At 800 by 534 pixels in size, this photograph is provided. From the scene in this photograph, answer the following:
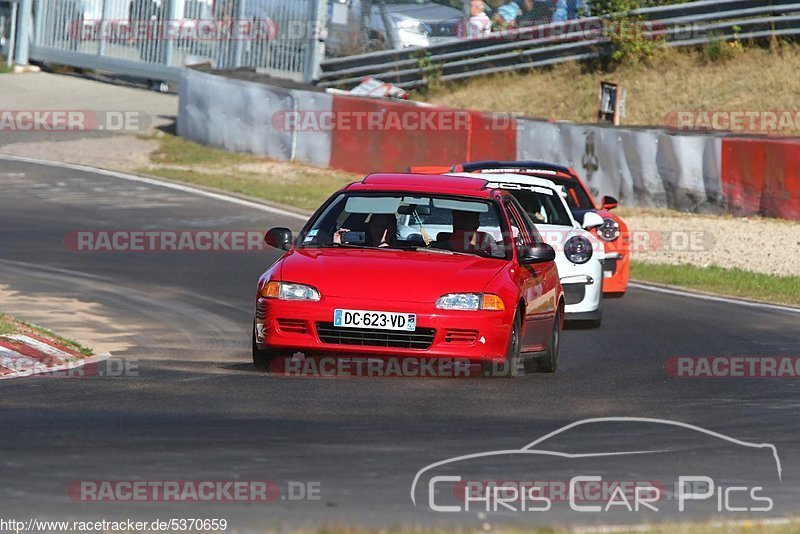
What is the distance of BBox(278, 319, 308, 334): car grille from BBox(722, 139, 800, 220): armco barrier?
13267 millimetres

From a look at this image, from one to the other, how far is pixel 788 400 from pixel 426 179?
120 inches

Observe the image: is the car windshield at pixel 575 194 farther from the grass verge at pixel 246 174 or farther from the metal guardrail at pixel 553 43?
the metal guardrail at pixel 553 43

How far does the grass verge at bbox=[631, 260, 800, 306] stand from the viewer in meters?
17.8

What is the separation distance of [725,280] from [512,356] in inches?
359

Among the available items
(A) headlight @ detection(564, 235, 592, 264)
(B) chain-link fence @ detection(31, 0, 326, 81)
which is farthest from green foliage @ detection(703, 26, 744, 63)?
(A) headlight @ detection(564, 235, 592, 264)

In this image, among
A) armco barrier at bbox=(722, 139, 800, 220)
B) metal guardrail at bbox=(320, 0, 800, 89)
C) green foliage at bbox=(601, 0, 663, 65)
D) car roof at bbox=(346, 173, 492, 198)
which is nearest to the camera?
car roof at bbox=(346, 173, 492, 198)

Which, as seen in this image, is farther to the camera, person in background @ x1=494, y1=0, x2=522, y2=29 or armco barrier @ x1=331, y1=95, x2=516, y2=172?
person in background @ x1=494, y1=0, x2=522, y2=29

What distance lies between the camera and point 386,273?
10.0m

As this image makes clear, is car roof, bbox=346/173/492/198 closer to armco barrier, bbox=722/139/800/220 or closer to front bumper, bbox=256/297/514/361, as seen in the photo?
front bumper, bbox=256/297/514/361

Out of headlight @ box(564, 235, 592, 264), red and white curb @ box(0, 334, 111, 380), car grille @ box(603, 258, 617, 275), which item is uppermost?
headlight @ box(564, 235, 592, 264)

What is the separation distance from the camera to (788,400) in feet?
32.7

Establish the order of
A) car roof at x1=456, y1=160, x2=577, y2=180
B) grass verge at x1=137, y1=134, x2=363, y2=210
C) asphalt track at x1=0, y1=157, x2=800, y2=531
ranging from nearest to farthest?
asphalt track at x1=0, y1=157, x2=800, y2=531, car roof at x1=456, y1=160, x2=577, y2=180, grass verge at x1=137, y1=134, x2=363, y2=210

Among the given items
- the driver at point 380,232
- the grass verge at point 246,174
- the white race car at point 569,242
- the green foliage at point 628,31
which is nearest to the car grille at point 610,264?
the white race car at point 569,242

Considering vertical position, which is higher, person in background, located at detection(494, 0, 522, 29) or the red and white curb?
person in background, located at detection(494, 0, 522, 29)
